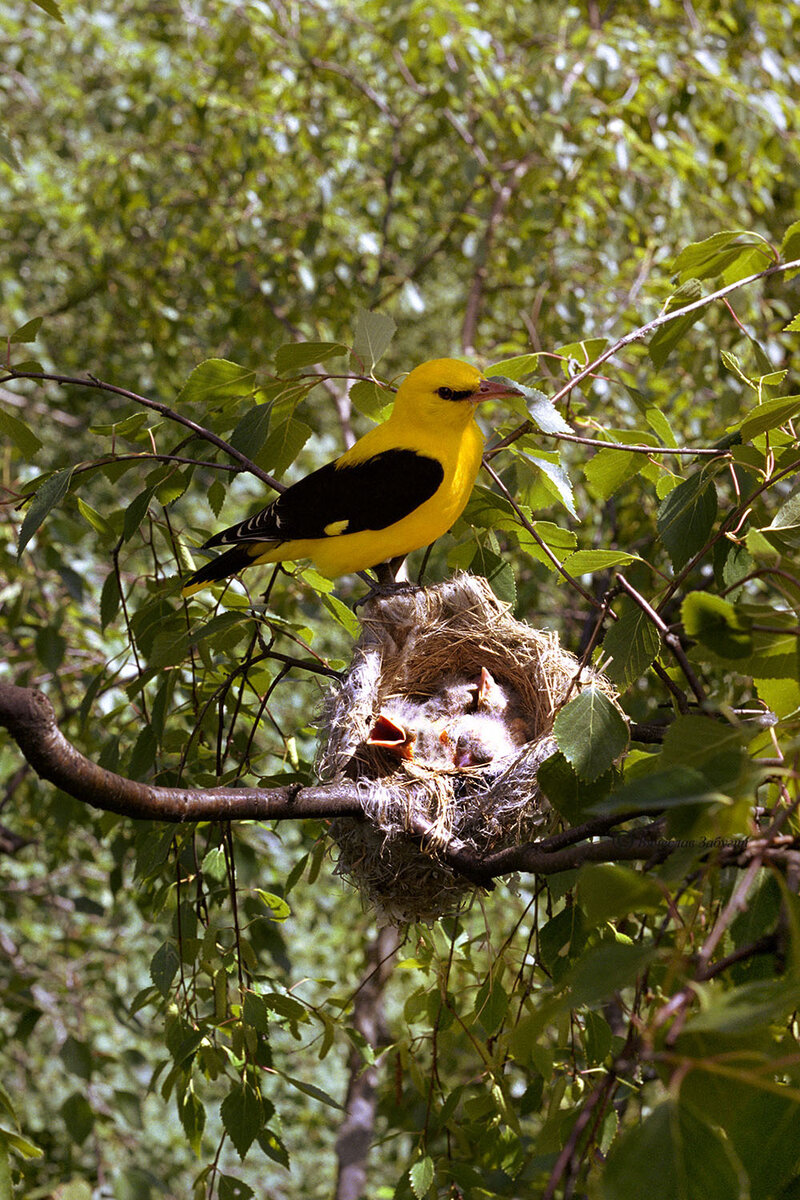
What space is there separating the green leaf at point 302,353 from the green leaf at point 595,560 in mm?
632

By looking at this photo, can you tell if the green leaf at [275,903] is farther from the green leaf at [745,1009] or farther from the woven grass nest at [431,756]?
the green leaf at [745,1009]

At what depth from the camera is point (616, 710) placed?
64.6 inches

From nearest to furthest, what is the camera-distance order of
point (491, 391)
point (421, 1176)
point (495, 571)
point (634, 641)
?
point (634, 641) → point (421, 1176) → point (495, 571) → point (491, 391)

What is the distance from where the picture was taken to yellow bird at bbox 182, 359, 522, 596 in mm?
2699

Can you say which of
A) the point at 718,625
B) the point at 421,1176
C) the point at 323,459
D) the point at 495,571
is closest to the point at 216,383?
the point at 495,571

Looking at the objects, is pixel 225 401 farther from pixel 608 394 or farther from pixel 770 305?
pixel 770 305

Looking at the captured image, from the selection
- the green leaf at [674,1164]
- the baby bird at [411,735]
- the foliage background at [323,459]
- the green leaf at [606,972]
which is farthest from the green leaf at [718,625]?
the baby bird at [411,735]

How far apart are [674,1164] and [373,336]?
5.91 ft

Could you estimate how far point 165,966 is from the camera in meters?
2.13

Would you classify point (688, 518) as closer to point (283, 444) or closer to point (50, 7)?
point (283, 444)

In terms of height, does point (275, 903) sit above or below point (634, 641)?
below

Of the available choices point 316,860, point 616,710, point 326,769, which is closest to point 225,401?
point 326,769

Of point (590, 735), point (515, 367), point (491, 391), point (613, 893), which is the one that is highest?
point (491, 391)

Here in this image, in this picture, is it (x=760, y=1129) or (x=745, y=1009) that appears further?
(x=760, y=1129)
